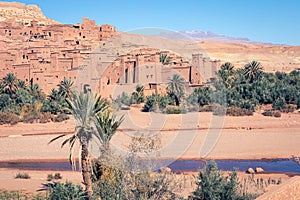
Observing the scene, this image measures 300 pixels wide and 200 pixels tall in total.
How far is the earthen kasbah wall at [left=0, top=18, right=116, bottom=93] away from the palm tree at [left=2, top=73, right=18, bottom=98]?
A: 90cm

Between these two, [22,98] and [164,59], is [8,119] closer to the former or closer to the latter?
[22,98]

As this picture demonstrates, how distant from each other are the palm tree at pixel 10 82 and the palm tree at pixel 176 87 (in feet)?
34.4

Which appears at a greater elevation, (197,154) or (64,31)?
(64,31)

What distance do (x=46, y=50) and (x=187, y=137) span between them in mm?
16661

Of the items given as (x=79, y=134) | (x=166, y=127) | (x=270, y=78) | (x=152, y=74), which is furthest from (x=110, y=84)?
(x=79, y=134)

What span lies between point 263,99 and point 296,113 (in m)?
2.63

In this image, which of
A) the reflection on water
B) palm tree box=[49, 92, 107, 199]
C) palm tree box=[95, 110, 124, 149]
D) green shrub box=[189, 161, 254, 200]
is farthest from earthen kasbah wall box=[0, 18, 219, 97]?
green shrub box=[189, 161, 254, 200]

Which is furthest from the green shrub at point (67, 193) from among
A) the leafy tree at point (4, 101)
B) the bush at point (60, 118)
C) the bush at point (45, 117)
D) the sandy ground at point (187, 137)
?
the leafy tree at point (4, 101)

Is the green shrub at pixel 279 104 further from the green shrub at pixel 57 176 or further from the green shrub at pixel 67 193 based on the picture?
the green shrub at pixel 67 193

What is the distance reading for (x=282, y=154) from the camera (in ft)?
57.7

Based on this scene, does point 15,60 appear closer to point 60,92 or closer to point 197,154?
point 60,92

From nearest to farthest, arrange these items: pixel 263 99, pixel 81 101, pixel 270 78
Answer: pixel 81 101, pixel 263 99, pixel 270 78

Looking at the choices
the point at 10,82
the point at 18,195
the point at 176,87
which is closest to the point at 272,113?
the point at 176,87

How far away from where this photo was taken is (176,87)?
25.9 m
